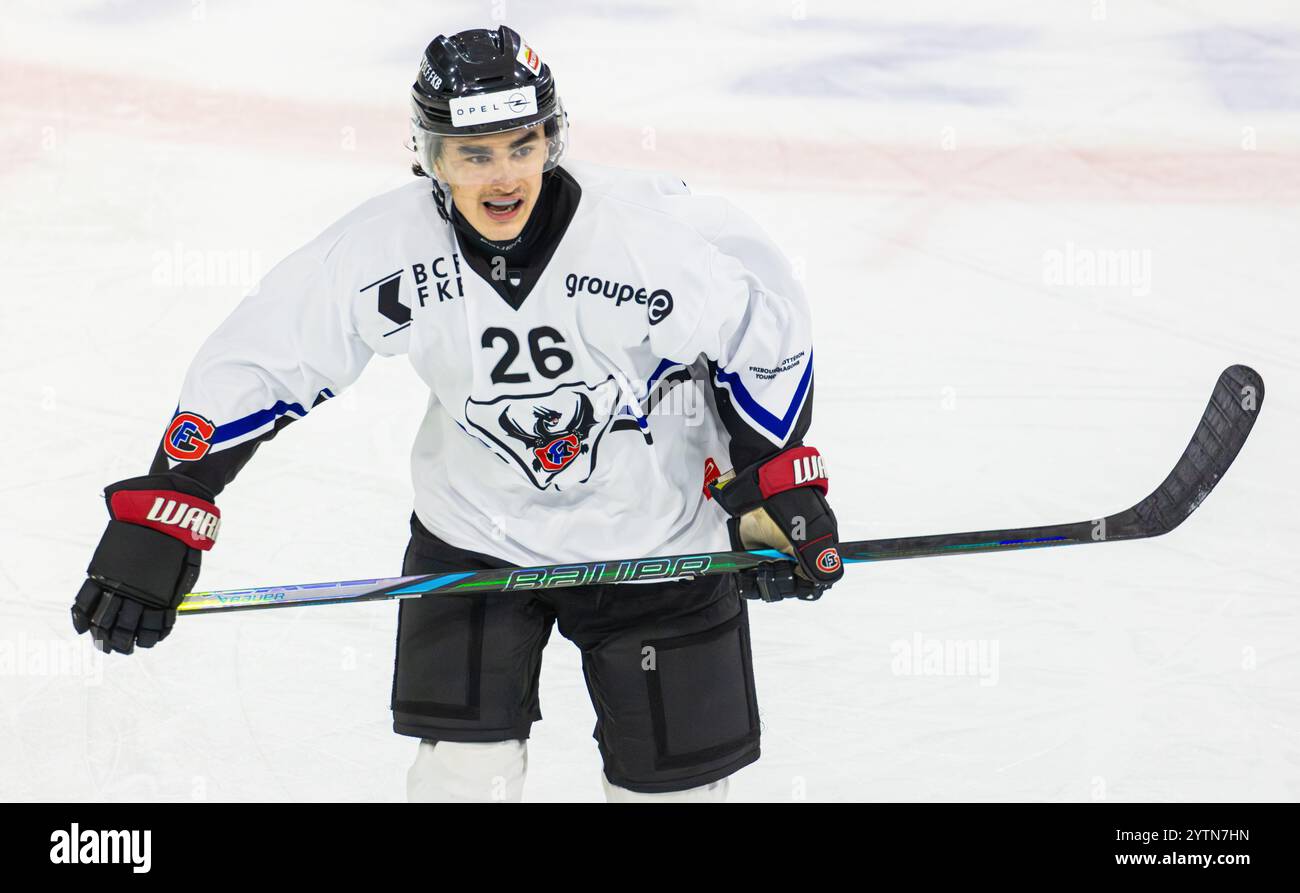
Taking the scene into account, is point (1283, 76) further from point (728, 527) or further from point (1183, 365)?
point (728, 527)

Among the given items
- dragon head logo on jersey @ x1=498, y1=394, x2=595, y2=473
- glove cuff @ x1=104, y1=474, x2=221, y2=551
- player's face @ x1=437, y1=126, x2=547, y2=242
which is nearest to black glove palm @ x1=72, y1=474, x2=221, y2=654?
glove cuff @ x1=104, y1=474, x2=221, y2=551

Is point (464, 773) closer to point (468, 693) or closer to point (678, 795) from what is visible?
point (468, 693)

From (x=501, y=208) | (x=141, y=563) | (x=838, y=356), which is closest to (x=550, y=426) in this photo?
(x=501, y=208)

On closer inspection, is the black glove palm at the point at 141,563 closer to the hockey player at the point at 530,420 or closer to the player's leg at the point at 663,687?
the hockey player at the point at 530,420

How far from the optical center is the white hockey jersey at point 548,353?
207 centimetres

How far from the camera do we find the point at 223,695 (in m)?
2.78

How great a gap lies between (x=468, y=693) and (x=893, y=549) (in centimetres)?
66

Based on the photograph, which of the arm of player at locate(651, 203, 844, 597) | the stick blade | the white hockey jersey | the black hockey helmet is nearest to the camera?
the black hockey helmet

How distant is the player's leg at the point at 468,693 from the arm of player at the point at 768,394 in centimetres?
38

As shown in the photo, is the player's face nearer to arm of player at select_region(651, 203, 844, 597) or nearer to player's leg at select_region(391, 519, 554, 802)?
arm of player at select_region(651, 203, 844, 597)

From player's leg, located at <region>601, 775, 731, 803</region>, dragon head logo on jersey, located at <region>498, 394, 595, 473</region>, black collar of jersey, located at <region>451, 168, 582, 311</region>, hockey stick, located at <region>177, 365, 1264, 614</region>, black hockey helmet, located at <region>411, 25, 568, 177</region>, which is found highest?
black hockey helmet, located at <region>411, 25, 568, 177</region>

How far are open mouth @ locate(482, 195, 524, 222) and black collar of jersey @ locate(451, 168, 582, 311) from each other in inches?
1.5

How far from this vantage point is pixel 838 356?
3.60 metres

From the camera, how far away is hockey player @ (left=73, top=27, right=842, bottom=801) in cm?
205
